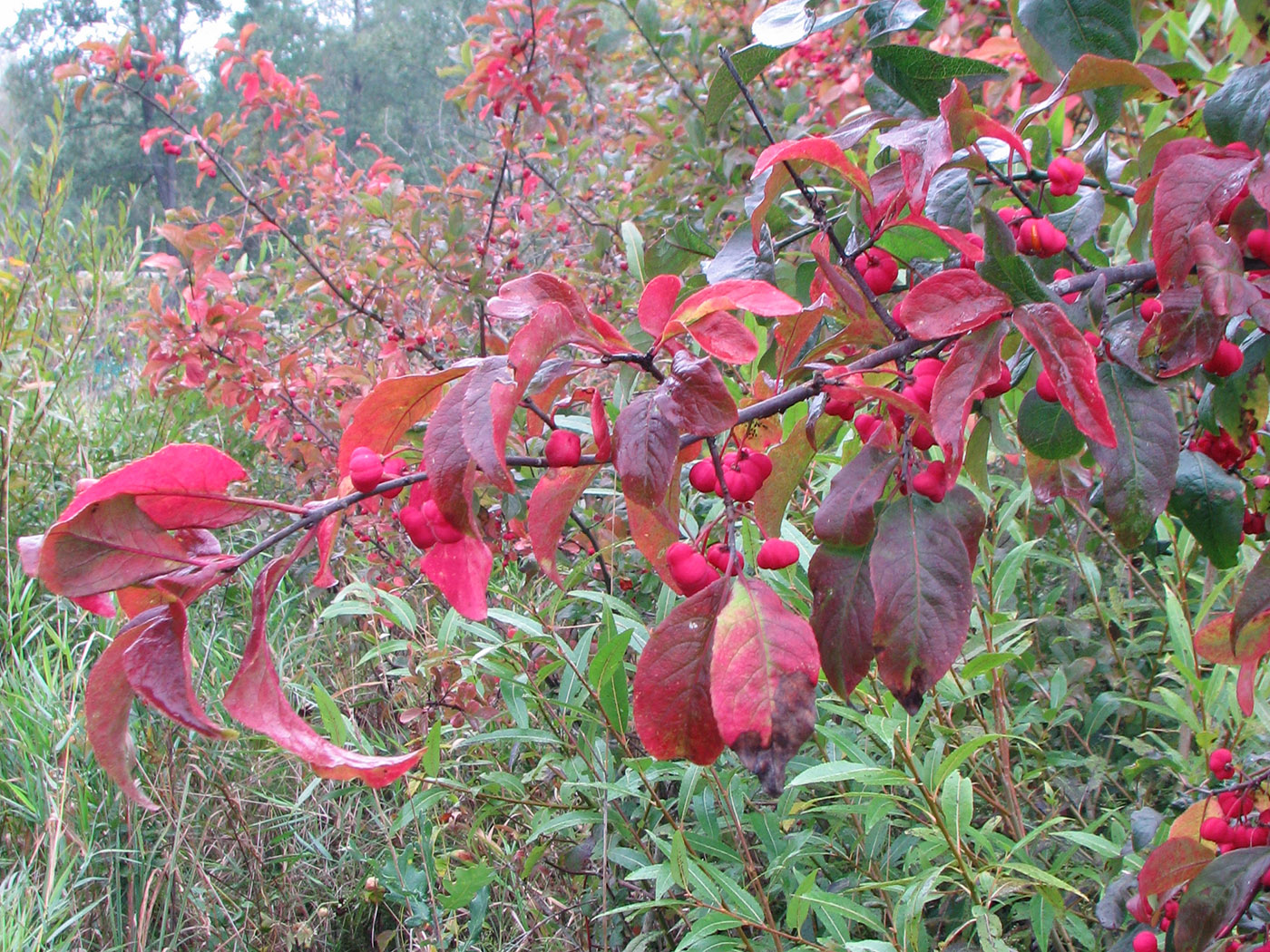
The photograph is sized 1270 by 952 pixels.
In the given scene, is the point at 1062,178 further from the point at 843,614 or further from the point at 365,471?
the point at 365,471

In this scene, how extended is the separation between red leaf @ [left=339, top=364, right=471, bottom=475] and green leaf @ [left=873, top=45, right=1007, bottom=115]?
43 cm

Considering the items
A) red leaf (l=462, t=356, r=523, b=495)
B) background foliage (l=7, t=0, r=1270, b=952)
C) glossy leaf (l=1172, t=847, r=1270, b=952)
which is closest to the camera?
red leaf (l=462, t=356, r=523, b=495)

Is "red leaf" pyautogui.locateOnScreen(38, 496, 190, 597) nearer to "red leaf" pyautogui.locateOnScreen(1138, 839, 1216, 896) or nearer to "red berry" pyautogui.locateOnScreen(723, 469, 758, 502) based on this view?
"red berry" pyautogui.locateOnScreen(723, 469, 758, 502)

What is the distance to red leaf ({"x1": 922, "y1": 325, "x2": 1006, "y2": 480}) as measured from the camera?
50cm

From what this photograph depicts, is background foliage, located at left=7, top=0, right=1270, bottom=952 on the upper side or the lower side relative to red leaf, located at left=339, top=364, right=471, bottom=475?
lower

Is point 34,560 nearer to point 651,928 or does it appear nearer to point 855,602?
point 855,602

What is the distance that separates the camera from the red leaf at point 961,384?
50 centimetres

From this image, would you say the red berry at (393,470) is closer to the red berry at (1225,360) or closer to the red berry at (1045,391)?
the red berry at (1045,391)

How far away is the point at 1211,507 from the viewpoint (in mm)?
721

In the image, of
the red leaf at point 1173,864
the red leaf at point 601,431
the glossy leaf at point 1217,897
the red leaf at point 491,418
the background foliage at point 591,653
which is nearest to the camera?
the red leaf at point 491,418

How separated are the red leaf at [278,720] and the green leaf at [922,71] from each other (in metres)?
0.59

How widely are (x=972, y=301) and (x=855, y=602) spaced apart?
0.21m

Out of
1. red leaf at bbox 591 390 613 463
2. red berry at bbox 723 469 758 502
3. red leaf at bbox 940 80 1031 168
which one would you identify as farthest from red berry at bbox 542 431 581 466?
red leaf at bbox 940 80 1031 168

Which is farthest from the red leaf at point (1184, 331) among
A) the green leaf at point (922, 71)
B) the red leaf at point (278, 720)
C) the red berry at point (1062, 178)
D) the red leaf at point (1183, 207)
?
the red leaf at point (278, 720)
